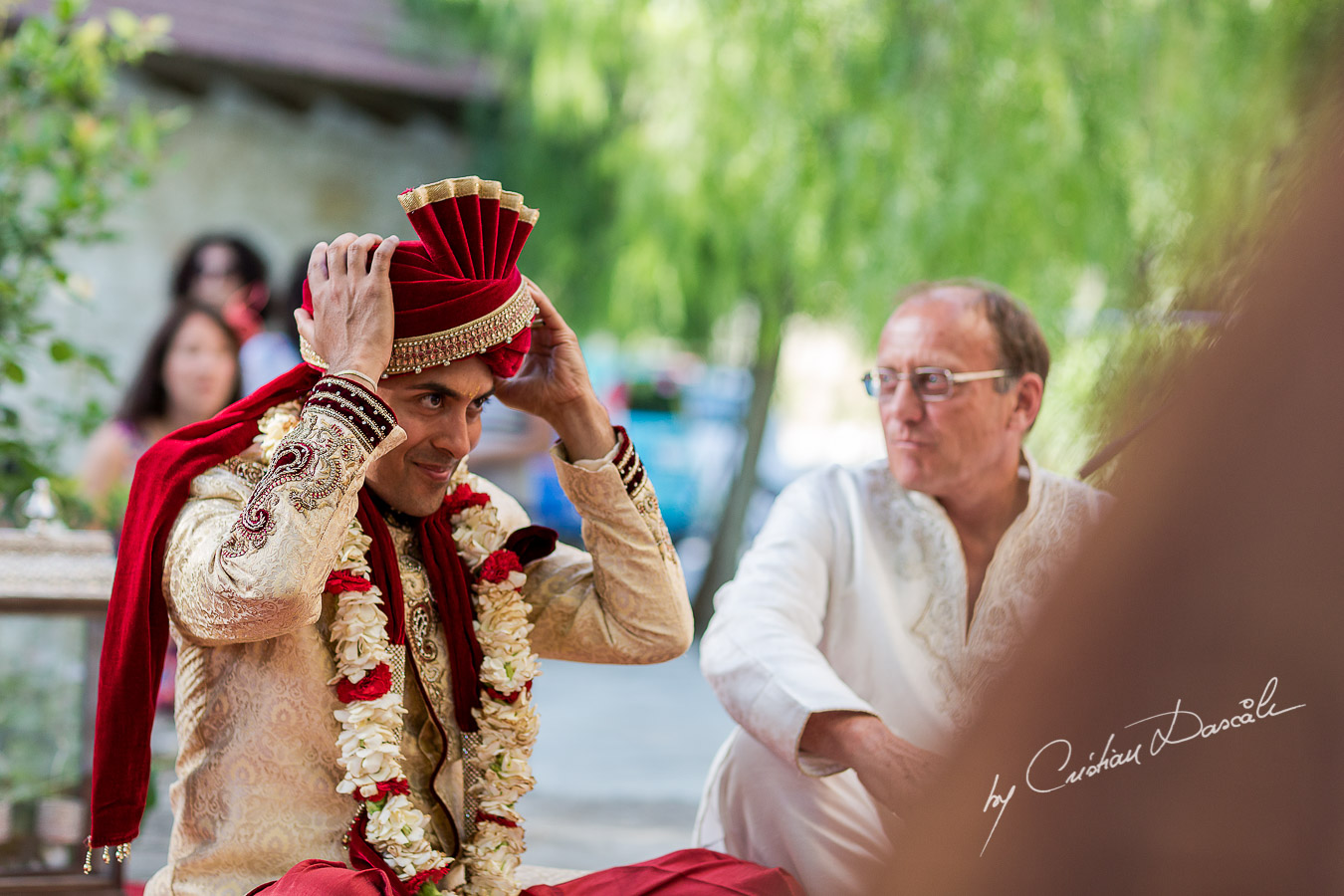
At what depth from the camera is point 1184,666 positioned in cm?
65

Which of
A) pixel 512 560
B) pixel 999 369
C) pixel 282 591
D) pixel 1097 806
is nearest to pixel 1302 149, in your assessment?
pixel 1097 806

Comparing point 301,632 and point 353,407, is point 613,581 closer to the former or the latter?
point 301,632

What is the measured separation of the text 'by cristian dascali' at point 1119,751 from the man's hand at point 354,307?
1.35 metres

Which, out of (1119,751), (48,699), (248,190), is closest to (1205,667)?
(1119,751)

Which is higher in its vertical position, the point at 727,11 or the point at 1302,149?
the point at 727,11

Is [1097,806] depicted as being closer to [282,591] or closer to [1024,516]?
[282,591]

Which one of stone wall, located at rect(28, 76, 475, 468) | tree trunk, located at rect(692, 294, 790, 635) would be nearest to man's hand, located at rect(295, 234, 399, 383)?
tree trunk, located at rect(692, 294, 790, 635)

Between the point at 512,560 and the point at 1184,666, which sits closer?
the point at 1184,666

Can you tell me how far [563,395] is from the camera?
2271mm

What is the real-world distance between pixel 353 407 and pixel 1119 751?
134 centimetres

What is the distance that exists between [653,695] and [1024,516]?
20.2ft

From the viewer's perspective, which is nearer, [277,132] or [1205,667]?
[1205,667]

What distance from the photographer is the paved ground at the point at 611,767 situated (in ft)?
16.3

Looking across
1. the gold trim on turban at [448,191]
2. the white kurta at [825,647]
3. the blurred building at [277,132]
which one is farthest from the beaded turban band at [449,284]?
the blurred building at [277,132]
